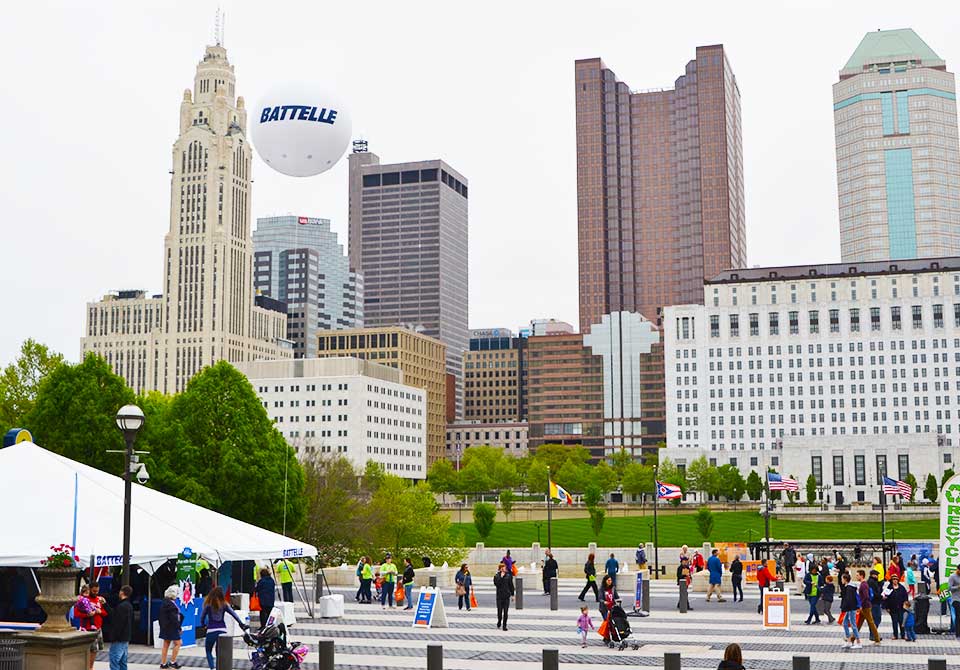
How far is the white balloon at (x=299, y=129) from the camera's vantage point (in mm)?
26938

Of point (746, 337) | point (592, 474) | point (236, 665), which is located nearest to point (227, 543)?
point (236, 665)

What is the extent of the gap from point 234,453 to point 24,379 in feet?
49.8

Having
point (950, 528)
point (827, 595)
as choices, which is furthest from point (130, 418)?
point (950, 528)

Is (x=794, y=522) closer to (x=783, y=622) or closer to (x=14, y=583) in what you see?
(x=783, y=622)

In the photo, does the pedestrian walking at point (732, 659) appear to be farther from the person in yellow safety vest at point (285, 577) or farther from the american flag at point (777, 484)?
the american flag at point (777, 484)

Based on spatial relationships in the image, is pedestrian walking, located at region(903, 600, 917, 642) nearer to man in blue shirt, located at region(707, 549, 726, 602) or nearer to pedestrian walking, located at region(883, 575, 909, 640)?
pedestrian walking, located at region(883, 575, 909, 640)

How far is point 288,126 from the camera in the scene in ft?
88.2

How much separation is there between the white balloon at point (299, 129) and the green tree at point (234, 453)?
26.7m

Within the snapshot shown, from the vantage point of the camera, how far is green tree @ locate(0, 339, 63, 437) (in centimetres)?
5706

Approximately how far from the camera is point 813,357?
619 ft

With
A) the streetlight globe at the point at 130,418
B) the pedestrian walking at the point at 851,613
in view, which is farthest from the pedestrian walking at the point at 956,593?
the streetlight globe at the point at 130,418

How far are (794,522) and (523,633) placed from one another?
87.8 meters

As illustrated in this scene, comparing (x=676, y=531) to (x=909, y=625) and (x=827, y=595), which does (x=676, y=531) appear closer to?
(x=827, y=595)

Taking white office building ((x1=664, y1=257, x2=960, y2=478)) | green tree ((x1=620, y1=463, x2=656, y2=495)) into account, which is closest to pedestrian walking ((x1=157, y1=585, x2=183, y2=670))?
green tree ((x1=620, y1=463, x2=656, y2=495))
